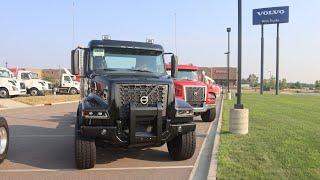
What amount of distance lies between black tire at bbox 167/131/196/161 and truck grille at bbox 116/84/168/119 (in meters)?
0.98

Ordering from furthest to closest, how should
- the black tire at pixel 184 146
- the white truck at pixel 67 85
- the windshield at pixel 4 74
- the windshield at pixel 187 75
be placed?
the white truck at pixel 67 85 → the windshield at pixel 4 74 → the windshield at pixel 187 75 → the black tire at pixel 184 146

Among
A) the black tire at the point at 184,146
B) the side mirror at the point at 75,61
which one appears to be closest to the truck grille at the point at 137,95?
the black tire at the point at 184,146

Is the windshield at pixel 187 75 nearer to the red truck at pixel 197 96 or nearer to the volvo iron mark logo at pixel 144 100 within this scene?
the red truck at pixel 197 96

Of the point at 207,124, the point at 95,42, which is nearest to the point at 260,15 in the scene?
the point at 207,124

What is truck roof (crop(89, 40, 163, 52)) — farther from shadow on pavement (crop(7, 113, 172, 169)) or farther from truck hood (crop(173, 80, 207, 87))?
Answer: truck hood (crop(173, 80, 207, 87))

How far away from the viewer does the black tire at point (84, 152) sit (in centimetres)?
937

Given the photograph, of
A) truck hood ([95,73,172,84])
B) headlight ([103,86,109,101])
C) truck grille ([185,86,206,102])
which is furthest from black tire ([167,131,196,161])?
truck grille ([185,86,206,102])

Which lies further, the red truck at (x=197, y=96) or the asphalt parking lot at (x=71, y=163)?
the red truck at (x=197, y=96)

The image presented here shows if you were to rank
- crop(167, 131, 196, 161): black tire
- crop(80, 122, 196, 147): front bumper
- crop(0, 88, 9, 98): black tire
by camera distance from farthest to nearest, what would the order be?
crop(0, 88, 9, 98): black tire < crop(167, 131, 196, 161): black tire < crop(80, 122, 196, 147): front bumper

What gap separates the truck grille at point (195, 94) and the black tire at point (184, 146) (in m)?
7.69

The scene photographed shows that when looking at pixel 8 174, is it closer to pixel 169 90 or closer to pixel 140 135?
pixel 140 135

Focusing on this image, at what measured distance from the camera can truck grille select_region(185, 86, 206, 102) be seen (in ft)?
60.0

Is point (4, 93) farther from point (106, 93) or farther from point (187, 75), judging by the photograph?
point (106, 93)

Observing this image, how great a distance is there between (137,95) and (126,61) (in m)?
1.75
